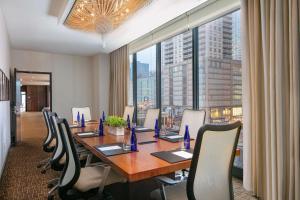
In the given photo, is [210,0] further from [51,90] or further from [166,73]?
[51,90]

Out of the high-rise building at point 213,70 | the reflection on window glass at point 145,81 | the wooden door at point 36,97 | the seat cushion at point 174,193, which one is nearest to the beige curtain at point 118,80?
the reflection on window glass at point 145,81

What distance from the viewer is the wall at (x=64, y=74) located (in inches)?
243

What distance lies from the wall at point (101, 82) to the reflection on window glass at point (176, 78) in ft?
7.99

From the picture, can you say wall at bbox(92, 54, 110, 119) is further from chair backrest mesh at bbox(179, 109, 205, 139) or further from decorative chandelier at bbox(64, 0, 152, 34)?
chair backrest mesh at bbox(179, 109, 205, 139)

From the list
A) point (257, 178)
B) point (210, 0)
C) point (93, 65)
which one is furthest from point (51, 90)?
point (257, 178)

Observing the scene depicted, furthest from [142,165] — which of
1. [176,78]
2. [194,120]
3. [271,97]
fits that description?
[176,78]

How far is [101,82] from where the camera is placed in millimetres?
6559

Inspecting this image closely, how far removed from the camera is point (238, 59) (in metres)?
3.28

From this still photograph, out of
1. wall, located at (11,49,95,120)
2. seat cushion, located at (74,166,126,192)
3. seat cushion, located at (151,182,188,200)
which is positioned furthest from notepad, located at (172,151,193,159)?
wall, located at (11,49,95,120)

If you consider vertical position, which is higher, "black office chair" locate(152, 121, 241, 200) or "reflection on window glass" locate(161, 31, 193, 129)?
"reflection on window glass" locate(161, 31, 193, 129)

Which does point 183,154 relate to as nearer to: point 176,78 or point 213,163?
point 213,163

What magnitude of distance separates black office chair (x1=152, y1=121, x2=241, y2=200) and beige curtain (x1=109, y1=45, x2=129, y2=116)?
4348 mm

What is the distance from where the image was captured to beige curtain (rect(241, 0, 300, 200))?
2154mm

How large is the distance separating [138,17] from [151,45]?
1.19 m
